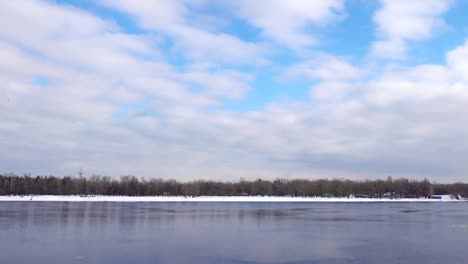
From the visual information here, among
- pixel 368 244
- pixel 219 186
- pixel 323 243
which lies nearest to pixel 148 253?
pixel 323 243

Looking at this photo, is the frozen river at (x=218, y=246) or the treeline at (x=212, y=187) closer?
the frozen river at (x=218, y=246)

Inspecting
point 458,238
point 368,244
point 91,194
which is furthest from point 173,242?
point 91,194

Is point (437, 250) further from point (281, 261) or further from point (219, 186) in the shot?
point (219, 186)

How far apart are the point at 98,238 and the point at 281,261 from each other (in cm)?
684

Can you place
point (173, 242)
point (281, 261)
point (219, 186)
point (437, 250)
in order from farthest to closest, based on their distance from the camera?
point (219, 186), point (173, 242), point (437, 250), point (281, 261)

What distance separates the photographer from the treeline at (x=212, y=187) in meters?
88.1

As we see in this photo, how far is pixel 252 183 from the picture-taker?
362ft

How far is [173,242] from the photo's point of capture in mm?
14969

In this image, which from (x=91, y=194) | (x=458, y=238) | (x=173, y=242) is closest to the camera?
(x=173, y=242)

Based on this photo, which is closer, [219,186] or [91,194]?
[91,194]

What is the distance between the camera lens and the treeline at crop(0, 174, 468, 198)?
88.1m

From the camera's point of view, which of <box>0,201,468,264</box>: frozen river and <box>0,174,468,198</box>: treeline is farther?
<box>0,174,468,198</box>: treeline

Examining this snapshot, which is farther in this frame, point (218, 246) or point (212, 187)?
point (212, 187)

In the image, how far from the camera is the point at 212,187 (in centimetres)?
10306
